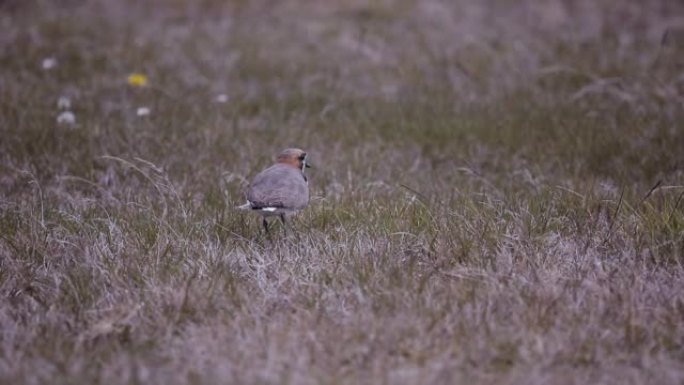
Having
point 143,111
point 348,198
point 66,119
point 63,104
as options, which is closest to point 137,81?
point 63,104

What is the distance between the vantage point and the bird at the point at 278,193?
4.78 meters

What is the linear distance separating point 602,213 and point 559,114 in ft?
8.52

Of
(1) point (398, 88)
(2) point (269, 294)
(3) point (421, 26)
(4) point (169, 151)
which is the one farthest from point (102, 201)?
(3) point (421, 26)

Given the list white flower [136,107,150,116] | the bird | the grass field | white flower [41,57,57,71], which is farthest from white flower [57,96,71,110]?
the bird

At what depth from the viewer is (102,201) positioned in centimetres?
570

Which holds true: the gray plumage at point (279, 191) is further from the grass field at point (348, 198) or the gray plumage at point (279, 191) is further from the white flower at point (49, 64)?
the white flower at point (49, 64)

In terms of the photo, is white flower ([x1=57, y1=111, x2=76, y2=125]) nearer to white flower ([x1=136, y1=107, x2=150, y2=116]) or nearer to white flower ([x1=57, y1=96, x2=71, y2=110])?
white flower ([x1=57, y1=96, x2=71, y2=110])

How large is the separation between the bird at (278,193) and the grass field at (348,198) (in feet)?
0.64

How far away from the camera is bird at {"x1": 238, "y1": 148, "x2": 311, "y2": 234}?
4.78 m

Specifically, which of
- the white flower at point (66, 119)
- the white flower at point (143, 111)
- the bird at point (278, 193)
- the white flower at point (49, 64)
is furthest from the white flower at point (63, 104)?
the bird at point (278, 193)

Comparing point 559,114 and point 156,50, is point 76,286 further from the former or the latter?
point 156,50

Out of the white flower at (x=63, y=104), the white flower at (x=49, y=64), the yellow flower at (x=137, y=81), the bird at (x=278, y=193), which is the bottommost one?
the white flower at (x=63, y=104)

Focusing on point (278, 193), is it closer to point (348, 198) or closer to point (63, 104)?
point (348, 198)

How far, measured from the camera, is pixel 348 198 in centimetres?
573
